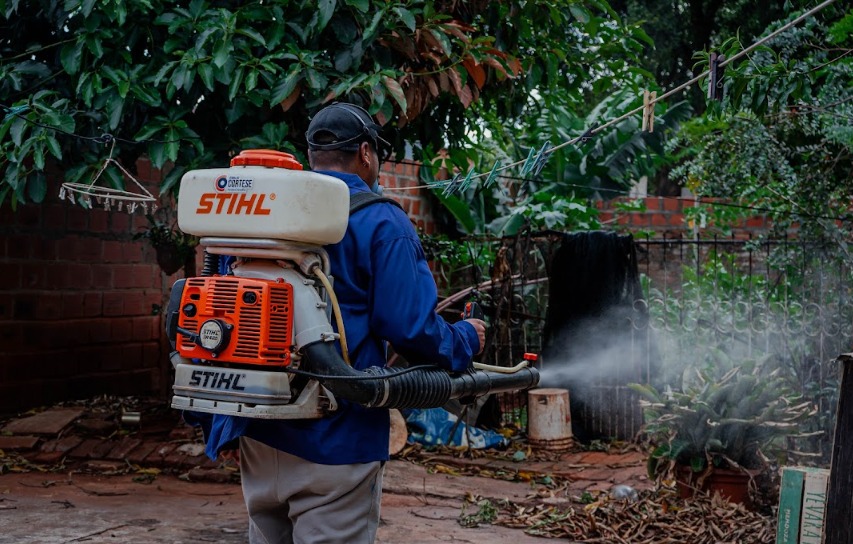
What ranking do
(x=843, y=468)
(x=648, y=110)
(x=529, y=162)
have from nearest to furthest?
(x=843, y=468), (x=648, y=110), (x=529, y=162)

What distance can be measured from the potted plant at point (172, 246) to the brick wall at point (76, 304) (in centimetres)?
54

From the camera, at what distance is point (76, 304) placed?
313 inches

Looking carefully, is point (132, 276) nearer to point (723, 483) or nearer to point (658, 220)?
point (723, 483)

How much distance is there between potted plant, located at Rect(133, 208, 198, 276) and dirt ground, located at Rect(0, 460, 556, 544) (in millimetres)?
1736

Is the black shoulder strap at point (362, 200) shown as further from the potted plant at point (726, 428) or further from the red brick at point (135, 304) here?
the red brick at point (135, 304)

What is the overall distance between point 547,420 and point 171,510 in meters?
3.43

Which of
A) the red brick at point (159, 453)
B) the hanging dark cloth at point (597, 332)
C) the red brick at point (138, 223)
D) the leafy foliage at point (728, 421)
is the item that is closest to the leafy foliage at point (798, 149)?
the hanging dark cloth at point (597, 332)

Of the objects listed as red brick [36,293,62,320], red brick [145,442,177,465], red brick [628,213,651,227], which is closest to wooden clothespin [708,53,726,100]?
red brick [145,442,177,465]

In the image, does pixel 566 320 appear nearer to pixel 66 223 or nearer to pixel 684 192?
pixel 66 223

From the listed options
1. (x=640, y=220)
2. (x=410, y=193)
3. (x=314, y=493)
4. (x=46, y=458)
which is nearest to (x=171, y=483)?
(x=46, y=458)

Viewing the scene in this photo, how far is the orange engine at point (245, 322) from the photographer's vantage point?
2.74 meters

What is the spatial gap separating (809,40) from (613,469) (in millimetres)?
3389

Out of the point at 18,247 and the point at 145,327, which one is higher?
the point at 18,247

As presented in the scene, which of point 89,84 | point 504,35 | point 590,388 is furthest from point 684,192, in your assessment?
point 89,84
